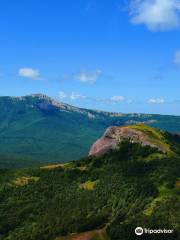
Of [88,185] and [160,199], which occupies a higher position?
[160,199]

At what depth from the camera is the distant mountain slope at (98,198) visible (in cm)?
12775

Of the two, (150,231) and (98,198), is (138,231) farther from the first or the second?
(98,198)

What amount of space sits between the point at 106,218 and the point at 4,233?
1345 inches

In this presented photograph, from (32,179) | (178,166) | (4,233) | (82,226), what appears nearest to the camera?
(82,226)

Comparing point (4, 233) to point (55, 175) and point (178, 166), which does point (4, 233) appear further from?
point (178, 166)

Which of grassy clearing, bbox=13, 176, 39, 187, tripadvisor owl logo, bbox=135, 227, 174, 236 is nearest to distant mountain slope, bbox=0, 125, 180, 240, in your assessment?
grassy clearing, bbox=13, 176, 39, 187

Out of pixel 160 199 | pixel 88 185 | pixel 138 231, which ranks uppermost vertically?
pixel 160 199

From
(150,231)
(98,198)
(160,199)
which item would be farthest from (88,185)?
(150,231)

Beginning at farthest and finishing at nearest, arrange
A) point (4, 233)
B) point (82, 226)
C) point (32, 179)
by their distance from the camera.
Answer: point (32, 179) → point (4, 233) → point (82, 226)

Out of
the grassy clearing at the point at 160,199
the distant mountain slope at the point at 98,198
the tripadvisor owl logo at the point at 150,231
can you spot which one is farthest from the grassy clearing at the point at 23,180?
the tripadvisor owl logo at the point at 150,231

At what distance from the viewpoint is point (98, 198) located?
155 meters

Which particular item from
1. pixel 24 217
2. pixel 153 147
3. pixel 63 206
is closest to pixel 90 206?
pixel 63 206

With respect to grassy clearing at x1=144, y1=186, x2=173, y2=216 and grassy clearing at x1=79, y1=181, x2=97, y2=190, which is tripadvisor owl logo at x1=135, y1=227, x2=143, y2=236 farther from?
grassy clearing at x1=79, y1=181, x2=97, y2=190

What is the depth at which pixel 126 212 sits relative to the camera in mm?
138375
